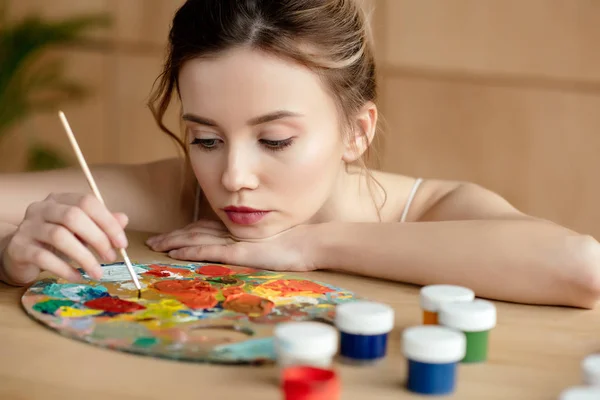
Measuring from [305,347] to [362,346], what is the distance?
0.33ft

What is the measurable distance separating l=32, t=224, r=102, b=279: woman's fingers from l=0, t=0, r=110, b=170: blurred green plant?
6.98 feet

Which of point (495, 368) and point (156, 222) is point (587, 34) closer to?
point (156, 222)

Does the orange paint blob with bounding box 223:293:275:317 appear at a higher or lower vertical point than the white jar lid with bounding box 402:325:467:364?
lower

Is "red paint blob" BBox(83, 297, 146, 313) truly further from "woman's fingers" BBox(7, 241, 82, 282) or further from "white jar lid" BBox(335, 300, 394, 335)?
"white jar lid" BBox(335, 300, 394, 335)

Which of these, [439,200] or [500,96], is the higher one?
[500,96]

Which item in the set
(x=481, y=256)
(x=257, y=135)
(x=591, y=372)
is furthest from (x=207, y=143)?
(x=591, y=372)

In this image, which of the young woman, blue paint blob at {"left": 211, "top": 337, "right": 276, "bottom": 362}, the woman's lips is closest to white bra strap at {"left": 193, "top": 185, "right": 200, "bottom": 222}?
the young woman

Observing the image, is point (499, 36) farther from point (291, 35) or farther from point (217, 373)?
point (217, 373)

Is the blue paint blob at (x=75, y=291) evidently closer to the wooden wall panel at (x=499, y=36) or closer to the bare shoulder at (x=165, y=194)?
the bare shoulder at (x=165, y=194)

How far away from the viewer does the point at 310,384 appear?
0.76 meters

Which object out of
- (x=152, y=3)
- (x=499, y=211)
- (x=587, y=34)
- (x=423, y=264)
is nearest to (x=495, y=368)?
(x=423, y=264)

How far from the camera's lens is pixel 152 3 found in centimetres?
318

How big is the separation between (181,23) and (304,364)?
0.79 metres

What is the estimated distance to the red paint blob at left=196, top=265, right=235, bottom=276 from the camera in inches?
48.3
